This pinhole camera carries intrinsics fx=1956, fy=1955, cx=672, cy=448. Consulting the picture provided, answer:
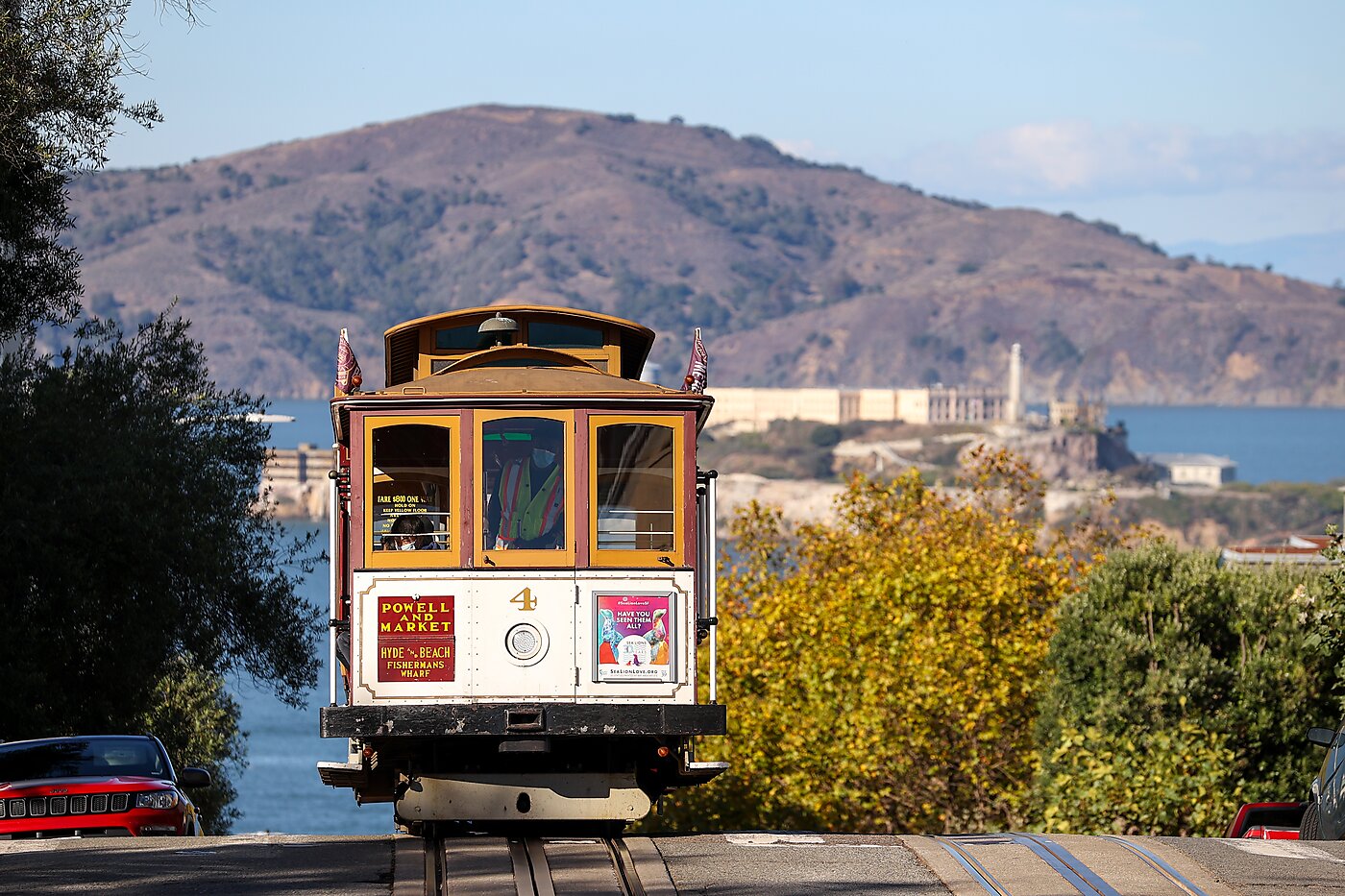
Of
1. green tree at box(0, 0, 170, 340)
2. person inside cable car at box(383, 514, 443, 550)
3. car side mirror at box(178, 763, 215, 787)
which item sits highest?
green tree at box(0, 0, 170, 340)

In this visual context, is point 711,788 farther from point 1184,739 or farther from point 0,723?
point 0,723

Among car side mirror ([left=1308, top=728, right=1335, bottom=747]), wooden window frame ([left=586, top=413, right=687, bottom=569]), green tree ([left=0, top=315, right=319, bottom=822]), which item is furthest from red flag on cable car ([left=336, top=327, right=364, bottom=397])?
car side mirror ([left=1308, top=728, right=1335, bottom=747])

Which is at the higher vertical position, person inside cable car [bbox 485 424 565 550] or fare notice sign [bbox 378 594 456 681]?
person inside cable car [bbox 485 424 565 550]

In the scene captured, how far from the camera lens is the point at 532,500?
13.4 metres

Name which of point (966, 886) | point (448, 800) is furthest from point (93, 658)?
point (966, 886)

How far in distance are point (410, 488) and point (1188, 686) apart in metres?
13.1

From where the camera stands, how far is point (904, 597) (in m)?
29.7

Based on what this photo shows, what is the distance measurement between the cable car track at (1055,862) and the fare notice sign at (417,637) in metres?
3.57

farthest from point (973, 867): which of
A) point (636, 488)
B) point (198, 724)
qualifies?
point (198, 724)

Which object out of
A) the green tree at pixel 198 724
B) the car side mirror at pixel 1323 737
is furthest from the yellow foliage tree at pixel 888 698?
the car side mirror at pixel 1323 737

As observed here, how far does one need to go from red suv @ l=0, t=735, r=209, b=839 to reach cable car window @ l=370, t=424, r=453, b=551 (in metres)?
3.40

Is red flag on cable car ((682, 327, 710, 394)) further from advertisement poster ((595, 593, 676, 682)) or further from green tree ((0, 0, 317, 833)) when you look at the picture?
green tree ((0, 0, 317, 833))

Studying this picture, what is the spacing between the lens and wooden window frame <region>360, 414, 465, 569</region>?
520 inches

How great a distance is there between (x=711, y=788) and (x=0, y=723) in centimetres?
1274
